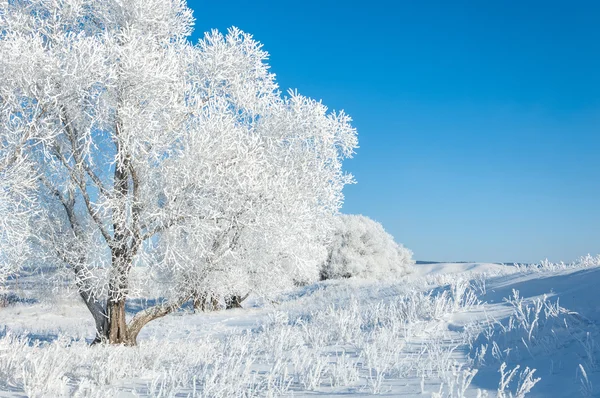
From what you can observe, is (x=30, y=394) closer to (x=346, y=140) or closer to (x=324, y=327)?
(x=324, y=327)

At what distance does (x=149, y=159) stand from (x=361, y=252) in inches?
1018

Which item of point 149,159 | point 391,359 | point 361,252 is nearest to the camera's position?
point 391,359

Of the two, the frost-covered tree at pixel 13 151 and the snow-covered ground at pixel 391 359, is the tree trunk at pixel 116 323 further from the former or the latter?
the snow-covered ground at pixel 391 359

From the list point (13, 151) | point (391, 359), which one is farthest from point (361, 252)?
point (391, 359)

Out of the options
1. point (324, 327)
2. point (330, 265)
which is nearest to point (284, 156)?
point (324, 327)

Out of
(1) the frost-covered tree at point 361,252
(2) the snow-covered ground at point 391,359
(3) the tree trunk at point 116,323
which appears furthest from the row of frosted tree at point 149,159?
(1) the frost-covered tree at point 361,252

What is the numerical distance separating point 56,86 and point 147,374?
6.19 meters

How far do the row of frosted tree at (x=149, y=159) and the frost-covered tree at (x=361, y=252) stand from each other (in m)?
20.4

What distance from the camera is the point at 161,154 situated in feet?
34.4

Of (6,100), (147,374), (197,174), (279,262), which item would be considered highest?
(6,100)

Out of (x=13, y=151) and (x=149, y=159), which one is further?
(x=149, y=159)

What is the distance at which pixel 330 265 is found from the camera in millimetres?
33844

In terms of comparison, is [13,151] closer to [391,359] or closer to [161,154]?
[161,154]

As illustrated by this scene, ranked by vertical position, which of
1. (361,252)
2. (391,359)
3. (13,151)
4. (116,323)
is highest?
(13,151)
